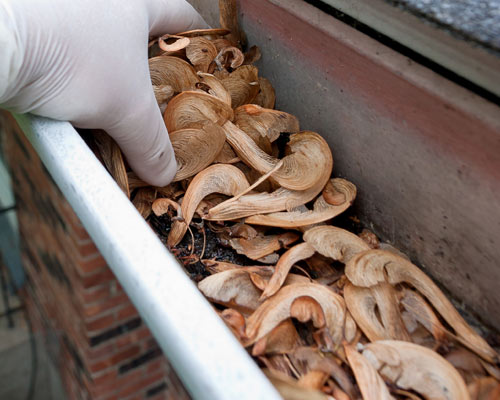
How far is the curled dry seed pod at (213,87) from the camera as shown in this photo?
670 millimetres

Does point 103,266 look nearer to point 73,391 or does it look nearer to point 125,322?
point 125,322

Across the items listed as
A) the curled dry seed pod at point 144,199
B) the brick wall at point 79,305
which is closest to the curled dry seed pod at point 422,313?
the curled dry seed pod at point 144,199

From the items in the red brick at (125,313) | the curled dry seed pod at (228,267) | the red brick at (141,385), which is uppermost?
the curled dry seed pod at (228,267)

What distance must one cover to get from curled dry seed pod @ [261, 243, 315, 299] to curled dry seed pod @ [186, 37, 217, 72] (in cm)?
32

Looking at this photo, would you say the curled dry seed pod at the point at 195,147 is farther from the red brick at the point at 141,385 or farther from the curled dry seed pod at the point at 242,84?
the red brick at the point at 141,385

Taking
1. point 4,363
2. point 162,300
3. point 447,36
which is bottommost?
point 4,363

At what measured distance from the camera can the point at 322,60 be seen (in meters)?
0.65

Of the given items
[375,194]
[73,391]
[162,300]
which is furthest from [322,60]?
[73,391]

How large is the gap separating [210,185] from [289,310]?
197 millimetres

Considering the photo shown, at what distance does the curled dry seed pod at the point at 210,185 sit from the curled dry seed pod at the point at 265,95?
0.54 feet

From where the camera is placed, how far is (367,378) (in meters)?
0.45

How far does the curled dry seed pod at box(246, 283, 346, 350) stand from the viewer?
477 mm

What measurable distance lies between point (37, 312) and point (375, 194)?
184 centimetres

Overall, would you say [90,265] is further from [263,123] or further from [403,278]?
[403,278]
